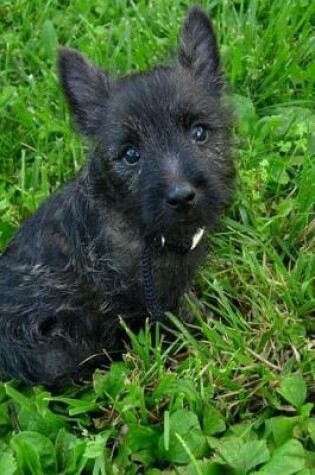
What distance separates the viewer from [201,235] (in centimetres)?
393

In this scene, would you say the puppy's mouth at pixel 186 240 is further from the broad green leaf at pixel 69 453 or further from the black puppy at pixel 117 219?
the broad green leaf at pixel 69 453

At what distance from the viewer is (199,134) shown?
3.69 metres

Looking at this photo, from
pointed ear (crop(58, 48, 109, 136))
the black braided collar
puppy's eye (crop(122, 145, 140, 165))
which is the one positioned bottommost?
the black braided collar

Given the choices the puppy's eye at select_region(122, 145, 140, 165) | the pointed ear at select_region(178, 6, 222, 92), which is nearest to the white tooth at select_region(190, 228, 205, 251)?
the puppy's eye at select_region(122, 145, 140, 165)

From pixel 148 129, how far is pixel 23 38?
91.5 inches

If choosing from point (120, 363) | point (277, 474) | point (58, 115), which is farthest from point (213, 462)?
point (58, 115)

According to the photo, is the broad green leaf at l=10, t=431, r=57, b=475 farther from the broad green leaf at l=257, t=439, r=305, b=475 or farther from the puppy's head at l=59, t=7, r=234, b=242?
the puppy's head at l=59, t=7, r=234, b=242

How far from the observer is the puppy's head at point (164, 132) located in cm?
355

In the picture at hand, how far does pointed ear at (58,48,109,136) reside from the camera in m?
3.89

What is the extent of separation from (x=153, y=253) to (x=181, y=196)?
0.49 meters

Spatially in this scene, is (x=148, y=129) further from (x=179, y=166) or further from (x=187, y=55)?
(x=187, y=55)

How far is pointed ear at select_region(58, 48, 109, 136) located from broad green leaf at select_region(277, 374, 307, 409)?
132 centimetres

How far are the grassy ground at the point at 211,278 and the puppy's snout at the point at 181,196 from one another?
64cm

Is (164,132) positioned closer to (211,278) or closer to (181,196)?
(181,196)
